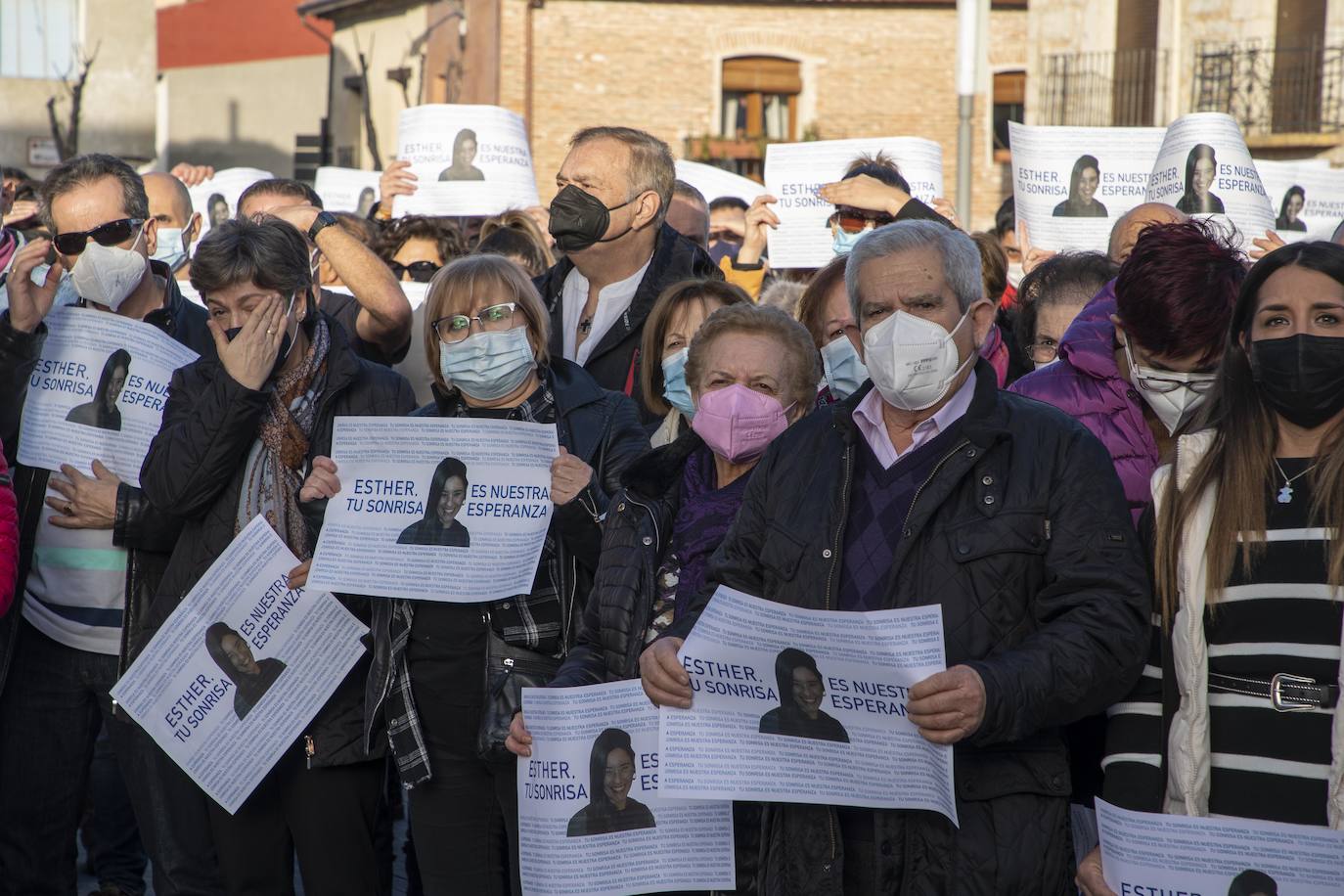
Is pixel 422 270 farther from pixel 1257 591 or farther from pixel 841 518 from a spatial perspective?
pixel 1257 591

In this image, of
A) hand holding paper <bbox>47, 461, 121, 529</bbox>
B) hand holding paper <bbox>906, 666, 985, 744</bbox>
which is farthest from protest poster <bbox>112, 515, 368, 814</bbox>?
hand holding paper <bbox>906, 666, 985, 744</bbox>

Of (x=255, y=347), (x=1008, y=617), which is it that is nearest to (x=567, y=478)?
(x=255, y=347)

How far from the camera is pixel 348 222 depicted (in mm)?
6770

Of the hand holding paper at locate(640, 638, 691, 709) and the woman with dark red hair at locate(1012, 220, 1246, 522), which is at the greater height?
the woman with dark red hair at locate(1012, 220, 1246, 522)

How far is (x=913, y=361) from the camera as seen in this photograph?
3.48m

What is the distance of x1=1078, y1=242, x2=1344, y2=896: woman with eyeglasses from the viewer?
122 inches

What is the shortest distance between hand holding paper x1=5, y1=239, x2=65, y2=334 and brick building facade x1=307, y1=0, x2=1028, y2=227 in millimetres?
23180

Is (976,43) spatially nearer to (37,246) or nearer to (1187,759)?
(37,246)

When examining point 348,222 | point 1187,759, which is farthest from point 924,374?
point 348,222

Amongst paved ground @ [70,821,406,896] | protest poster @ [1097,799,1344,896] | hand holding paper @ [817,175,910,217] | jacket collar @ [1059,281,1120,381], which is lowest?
paved ground @ [70,821,406,896]

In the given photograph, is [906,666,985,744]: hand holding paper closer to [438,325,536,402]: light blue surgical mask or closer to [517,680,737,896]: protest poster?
[517,680,737,896]: protest poster

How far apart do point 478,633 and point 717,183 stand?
19.3 ft

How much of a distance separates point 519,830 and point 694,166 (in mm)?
6255

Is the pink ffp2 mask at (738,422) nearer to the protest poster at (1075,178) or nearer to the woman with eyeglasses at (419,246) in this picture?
the woman with eyeglasses at (419,246)
